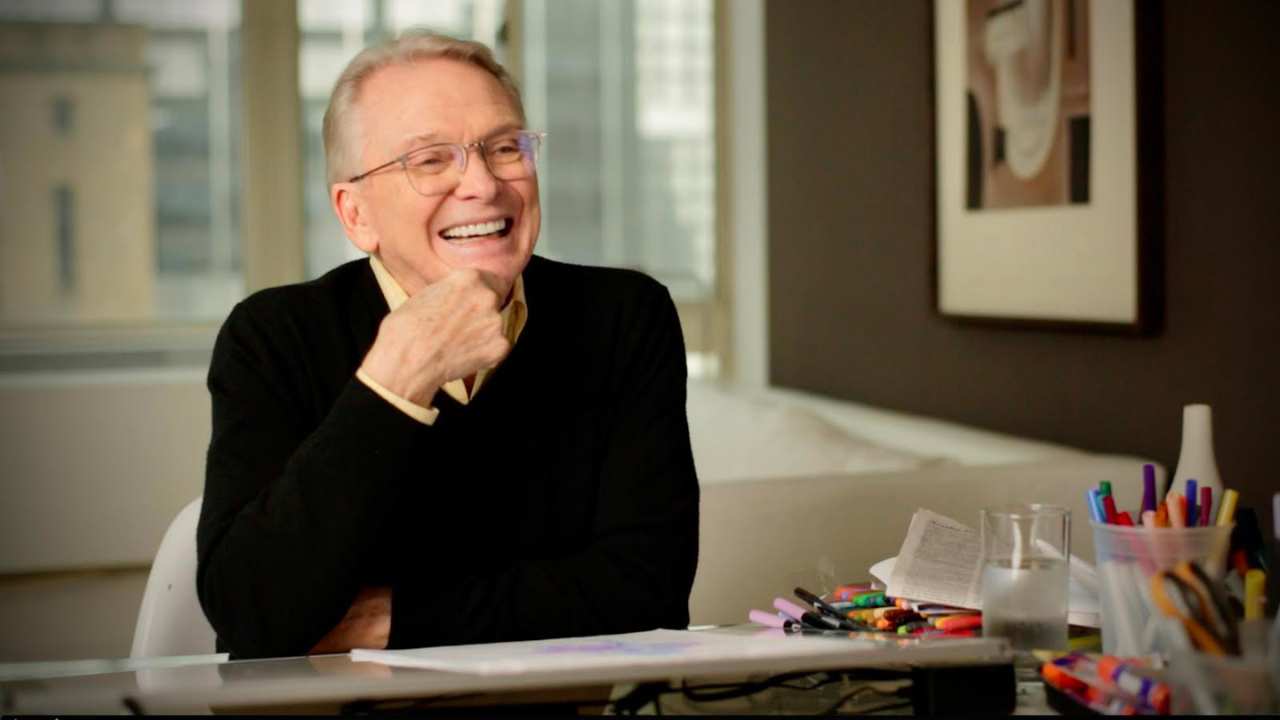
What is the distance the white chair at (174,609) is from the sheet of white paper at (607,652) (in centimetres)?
57

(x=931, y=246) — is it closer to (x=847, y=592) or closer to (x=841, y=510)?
(x=841, y=510)

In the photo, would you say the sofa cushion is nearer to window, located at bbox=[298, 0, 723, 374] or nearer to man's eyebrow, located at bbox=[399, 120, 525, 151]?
man's eyebrow, located at bbox=[399, 120, 525, 151]

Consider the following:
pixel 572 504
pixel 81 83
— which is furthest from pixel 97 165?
pixel 572 504

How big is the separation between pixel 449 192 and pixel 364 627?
1.63 feet

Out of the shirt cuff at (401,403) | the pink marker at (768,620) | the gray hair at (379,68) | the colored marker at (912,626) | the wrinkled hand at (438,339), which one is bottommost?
the pink marker at (768,620)

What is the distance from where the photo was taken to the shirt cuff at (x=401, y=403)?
1.47 metres

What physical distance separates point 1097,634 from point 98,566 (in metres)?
4.03

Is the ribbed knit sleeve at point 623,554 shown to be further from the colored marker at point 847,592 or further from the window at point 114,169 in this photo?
the window at point 114,169

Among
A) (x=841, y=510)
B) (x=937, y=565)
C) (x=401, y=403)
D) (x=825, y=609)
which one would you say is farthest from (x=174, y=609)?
(x=841, y=510)

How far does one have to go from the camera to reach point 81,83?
17.0 ft

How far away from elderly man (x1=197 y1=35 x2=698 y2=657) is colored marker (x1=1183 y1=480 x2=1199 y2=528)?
1.95 feet

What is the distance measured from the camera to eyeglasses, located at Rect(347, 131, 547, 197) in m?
1.66

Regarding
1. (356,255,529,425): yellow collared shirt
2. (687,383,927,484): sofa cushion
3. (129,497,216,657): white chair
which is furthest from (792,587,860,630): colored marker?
(687,383,927,484): sofa cushion

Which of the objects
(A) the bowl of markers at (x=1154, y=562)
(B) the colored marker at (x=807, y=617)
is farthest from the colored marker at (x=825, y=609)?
(A) the bowl of markers at (x=1154, y=562)
